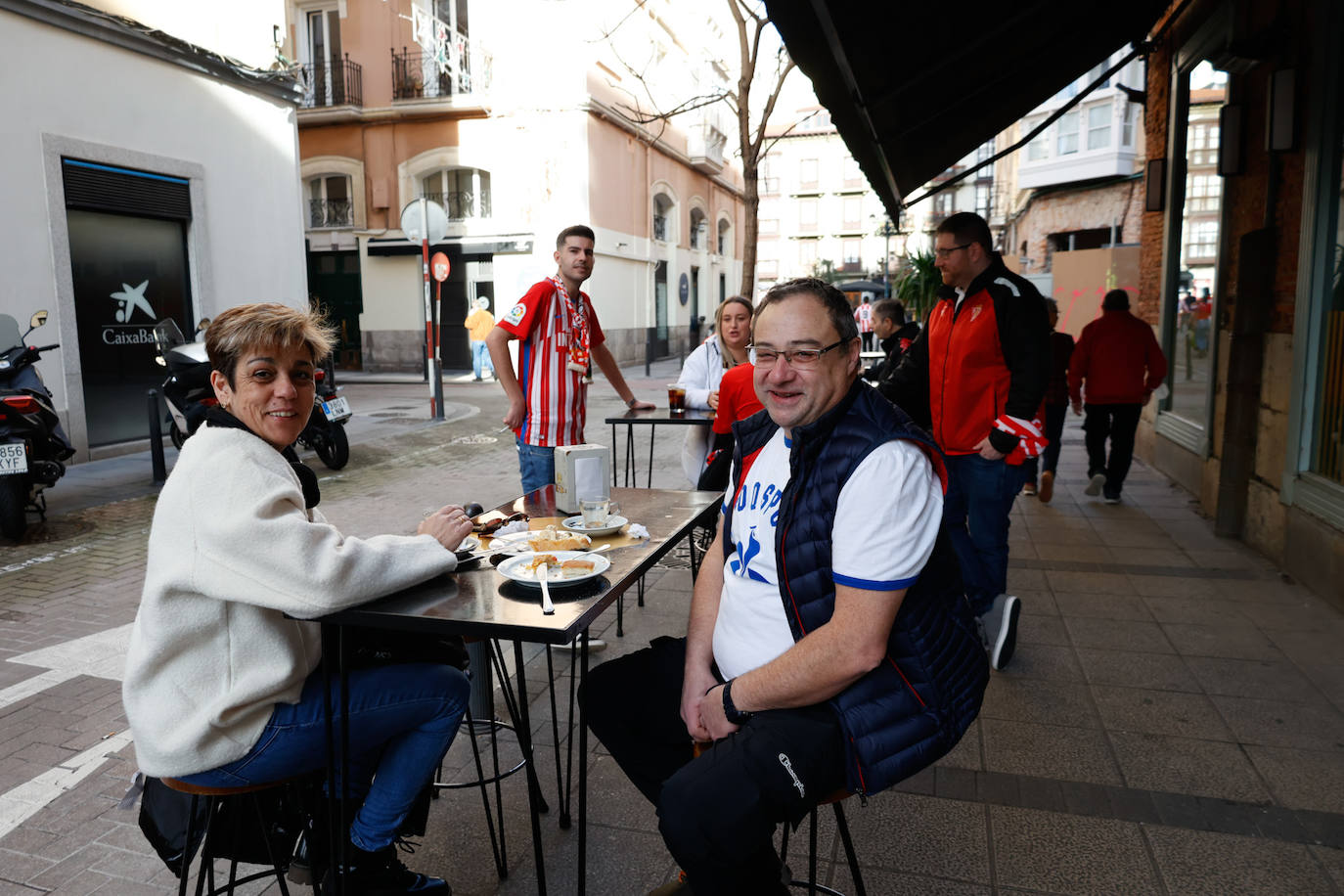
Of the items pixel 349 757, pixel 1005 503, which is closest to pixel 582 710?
pixel 349 757

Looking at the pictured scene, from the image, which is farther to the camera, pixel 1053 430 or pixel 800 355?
pixel 1053 430

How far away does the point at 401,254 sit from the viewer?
2198 centimetres

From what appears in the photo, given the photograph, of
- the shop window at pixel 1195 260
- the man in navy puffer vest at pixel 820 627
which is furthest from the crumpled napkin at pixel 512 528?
the shop window at pixel 1195 260

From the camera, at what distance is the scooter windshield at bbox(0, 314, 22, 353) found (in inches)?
265

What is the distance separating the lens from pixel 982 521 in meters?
4.02

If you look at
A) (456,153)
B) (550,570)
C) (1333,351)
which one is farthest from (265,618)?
(456,153)

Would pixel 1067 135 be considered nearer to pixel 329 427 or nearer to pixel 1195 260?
pixel 1195 260

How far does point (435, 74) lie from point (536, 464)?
1985 cm

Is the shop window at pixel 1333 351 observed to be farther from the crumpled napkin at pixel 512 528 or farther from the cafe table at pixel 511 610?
the crumpled napkin at pixel 512 528

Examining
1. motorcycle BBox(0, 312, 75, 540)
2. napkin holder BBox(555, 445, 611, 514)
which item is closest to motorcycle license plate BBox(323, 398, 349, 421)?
motorcycle BBox(0, 312, 75, 540)

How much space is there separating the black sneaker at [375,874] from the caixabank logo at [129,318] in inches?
380

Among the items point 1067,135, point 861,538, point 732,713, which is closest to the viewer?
point 861,538

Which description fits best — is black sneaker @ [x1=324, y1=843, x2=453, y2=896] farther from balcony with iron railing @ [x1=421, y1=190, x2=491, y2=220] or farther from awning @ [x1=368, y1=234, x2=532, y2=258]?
balcony with iron railing @ [x1=421, y1=190, x2=491, y2=220]

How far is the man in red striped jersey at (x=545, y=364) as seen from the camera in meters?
4.40
